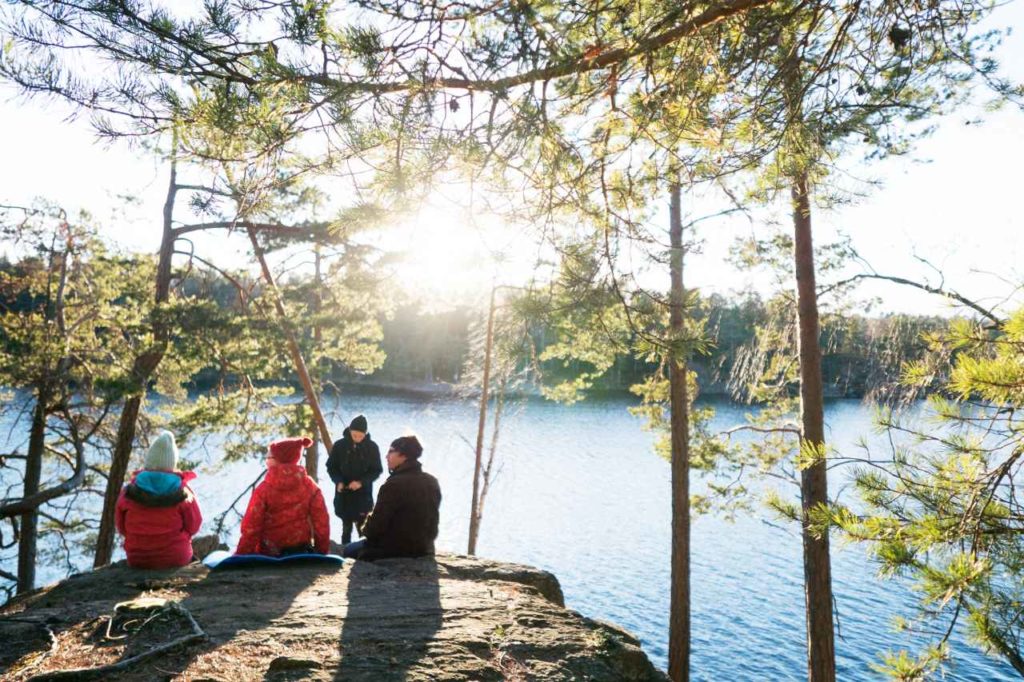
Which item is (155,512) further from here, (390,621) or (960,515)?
(960,515)

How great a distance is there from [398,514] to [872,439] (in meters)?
23.6

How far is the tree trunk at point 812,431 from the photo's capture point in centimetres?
739

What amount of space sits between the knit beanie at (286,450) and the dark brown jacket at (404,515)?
677mm

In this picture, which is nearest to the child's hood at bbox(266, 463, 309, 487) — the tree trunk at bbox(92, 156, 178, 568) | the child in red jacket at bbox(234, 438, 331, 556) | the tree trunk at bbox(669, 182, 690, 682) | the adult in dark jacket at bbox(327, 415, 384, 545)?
the child in red jacket at bbox(234, 438, 331, 556)

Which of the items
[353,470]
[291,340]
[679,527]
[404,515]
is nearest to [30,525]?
[291,340]

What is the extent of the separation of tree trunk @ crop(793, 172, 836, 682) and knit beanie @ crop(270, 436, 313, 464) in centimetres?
524

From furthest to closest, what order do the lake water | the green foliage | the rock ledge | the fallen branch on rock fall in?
the lake water
the rock ledge
the fallen branch on rock
the green foliage

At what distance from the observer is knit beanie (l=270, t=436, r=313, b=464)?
16.0 ft

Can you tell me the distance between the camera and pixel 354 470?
672 centimetres

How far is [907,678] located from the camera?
6.72 ft

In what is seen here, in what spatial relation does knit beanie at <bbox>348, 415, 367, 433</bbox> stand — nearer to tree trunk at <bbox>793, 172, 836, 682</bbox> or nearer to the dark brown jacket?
the dark brown jacket

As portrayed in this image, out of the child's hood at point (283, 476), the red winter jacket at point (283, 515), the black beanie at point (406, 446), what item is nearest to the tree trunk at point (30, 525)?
the red winter jacket at point (283, 515)

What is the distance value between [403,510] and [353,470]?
1.68 m

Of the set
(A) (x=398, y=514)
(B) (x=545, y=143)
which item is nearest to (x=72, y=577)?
(A) (x=398, y=514)
